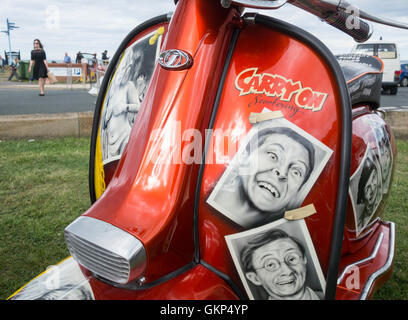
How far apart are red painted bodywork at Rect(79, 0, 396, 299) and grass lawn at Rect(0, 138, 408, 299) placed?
1158mm

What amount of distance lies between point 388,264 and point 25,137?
171 inches

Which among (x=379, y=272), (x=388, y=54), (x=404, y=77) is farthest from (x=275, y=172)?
(x=404, y=77)

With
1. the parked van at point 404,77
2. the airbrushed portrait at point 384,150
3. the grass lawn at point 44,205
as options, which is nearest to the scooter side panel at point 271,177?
the airbrushed portrait at point 384,150

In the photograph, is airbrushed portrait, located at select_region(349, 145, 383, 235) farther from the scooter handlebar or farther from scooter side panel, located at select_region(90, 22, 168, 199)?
scooter side panel, located at select_region(90, 22, 168, 199)

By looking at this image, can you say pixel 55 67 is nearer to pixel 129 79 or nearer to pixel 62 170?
pixel 62 170

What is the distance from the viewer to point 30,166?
371 centimetres

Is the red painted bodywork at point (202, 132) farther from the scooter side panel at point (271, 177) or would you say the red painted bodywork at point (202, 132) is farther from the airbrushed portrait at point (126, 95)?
the airbrushed portrait at point (126, 95)

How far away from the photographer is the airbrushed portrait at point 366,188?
133 centimetres

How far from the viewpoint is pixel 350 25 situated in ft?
4.16

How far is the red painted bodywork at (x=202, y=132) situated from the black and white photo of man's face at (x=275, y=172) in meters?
0.05

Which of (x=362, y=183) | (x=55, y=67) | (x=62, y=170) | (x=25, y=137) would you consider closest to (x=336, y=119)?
(x=362, y=183)

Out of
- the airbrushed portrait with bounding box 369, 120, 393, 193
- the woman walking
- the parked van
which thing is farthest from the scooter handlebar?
the parked van

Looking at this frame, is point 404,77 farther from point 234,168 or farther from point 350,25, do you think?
point 234,168
